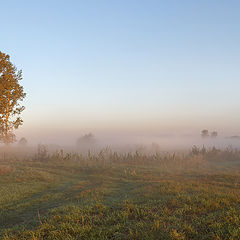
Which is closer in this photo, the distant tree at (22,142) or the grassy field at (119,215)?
the grassy field at (119,215)

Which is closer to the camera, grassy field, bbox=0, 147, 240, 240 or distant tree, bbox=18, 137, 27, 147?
grassy field, bbox=0, 147, 240, 240

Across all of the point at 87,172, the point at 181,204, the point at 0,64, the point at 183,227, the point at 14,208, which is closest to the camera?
the point at 183,227

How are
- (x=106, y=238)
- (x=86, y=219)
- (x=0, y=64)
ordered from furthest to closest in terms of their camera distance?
(x=0, y=64) → (x=86, y=219) → (x=106, y=238)

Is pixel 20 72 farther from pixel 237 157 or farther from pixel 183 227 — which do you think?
pixel 237 157

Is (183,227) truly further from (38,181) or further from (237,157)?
(237,157)

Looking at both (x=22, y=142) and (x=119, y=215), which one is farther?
(x=22, y=142)

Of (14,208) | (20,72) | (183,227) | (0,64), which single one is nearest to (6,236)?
(14,208)

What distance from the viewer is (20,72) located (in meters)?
35.9

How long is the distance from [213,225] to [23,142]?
236 feet

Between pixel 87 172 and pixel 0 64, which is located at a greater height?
pixel 0 64

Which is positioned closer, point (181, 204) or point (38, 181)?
point (181, 204)

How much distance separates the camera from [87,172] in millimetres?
23828

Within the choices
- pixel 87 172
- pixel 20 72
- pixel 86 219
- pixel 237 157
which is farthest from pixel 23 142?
pixel 86 219

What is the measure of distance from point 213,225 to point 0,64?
3517 centimetres
